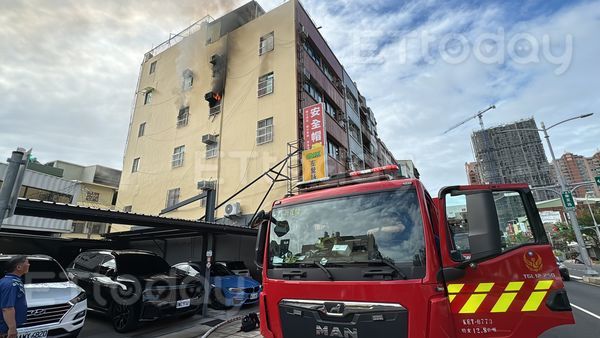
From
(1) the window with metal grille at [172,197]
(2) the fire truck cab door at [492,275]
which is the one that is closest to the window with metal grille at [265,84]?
(1) the window with metal grille at [172,197]

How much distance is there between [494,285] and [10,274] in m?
5.77

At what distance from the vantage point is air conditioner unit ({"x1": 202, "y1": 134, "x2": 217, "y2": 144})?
65.2 feet

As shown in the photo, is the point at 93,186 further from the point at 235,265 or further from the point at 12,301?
the point at 12,301

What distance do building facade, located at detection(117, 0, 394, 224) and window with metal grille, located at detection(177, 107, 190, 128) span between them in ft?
0.33

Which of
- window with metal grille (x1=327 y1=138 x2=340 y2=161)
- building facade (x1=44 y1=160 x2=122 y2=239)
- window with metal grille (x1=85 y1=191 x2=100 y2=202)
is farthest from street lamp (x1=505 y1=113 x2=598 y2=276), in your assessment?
window with metal grille (x1=85 y1=191 x2=100 y2=202)

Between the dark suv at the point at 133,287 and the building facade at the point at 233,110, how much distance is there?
874 centimetres

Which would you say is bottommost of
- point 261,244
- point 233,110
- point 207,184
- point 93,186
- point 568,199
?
point 261,244

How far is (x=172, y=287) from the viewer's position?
25.5ft

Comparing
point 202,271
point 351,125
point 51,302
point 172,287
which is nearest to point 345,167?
point 351,125

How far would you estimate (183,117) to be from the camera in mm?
23109

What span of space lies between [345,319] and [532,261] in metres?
2.01

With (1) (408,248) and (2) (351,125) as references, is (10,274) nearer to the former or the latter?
(1) (408,248)

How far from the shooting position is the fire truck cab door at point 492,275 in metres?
2.80

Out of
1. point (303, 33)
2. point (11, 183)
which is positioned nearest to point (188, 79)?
point (303, 33)
